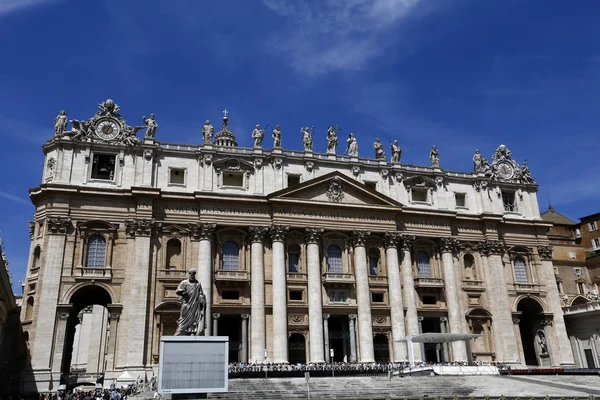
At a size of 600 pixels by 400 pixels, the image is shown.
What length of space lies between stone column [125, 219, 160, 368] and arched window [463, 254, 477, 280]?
31433 millimetres

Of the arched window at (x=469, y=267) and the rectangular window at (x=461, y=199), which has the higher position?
the rectangular window at (x=461, y=199)

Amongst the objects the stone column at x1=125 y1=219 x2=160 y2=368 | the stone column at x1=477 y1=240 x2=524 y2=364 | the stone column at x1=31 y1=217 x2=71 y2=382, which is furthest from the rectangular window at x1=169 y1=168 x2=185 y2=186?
the stone column at x1=477 y1=240 x2=524 y2=364

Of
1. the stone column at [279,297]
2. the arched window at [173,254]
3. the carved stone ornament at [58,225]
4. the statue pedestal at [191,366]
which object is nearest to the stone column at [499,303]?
the stone column at [279,297]

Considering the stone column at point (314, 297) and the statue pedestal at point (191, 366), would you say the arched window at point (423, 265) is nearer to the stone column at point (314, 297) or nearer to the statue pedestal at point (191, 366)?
the stone column at point (314, 297)

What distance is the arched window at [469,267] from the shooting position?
57.9 metres

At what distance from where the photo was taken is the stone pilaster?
163ft

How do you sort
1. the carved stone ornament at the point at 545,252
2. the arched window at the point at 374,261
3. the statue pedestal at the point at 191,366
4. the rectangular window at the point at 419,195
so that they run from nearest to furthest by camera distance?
the statue pedestal at the point at 191,366, the arched window at the point at 374,261, the rectangular window at the point at 419,195, the carved stone ornament at the point at 545,252

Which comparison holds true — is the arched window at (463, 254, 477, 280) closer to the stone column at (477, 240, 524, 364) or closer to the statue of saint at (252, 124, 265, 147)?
the stone column at (477, 240, 524, 364)

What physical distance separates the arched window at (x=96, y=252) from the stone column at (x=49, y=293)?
2.18 metres

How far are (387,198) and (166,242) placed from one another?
70.0ft

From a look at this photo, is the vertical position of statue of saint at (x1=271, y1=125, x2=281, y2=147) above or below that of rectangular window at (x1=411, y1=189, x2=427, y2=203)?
above

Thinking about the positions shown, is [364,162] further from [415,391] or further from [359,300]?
[415,391]

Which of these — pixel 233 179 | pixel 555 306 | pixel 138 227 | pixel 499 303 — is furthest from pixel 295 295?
pixel 555 306

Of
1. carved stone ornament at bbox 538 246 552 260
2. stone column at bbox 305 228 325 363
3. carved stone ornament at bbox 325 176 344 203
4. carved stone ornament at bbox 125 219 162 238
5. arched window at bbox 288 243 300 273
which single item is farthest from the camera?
carved stone ornament at bbox 538 246 552 260
